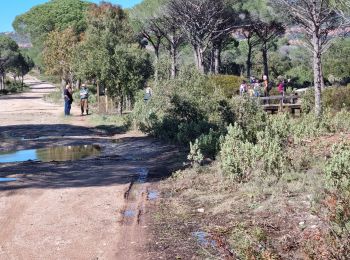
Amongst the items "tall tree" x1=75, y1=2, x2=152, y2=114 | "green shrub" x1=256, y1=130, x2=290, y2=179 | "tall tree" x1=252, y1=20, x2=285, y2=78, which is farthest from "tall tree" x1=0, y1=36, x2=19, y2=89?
"green shrub" x1=256, y1=130, x2=290, y2=179

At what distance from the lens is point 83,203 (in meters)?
8.37

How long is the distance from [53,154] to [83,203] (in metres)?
6.06

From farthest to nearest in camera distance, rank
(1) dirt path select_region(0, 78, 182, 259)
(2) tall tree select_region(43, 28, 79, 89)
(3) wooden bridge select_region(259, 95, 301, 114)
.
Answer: (2) tall tree select_region(43, 28, 79, 89) < (3) wooden bridge select_region(259, 95, 301, 114) < (1) dirt path select_region(0, 78, 182, 259)

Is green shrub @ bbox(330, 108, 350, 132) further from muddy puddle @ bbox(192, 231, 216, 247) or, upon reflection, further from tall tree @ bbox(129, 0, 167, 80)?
tall tree @ bbox(129, 0, 167, 80)

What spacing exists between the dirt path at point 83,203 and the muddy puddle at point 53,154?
1.37ft

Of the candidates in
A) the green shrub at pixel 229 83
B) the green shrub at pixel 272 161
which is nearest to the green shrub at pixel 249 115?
the green shrub at pixel 272 161

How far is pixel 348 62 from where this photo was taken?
160ft

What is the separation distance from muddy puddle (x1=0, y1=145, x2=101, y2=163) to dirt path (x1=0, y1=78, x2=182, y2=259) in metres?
0.42

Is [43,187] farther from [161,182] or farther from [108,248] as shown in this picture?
[108,248]

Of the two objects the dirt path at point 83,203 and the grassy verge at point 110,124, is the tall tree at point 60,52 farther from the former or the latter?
the dirt path at point 83,203

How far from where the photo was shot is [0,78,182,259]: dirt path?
621 centimetres

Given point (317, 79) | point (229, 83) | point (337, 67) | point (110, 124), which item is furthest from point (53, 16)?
point (317, 79)

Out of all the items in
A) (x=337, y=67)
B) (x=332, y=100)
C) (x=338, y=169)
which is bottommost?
(x=338, y=169)

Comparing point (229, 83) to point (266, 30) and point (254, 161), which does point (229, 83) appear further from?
point (254, 161)
